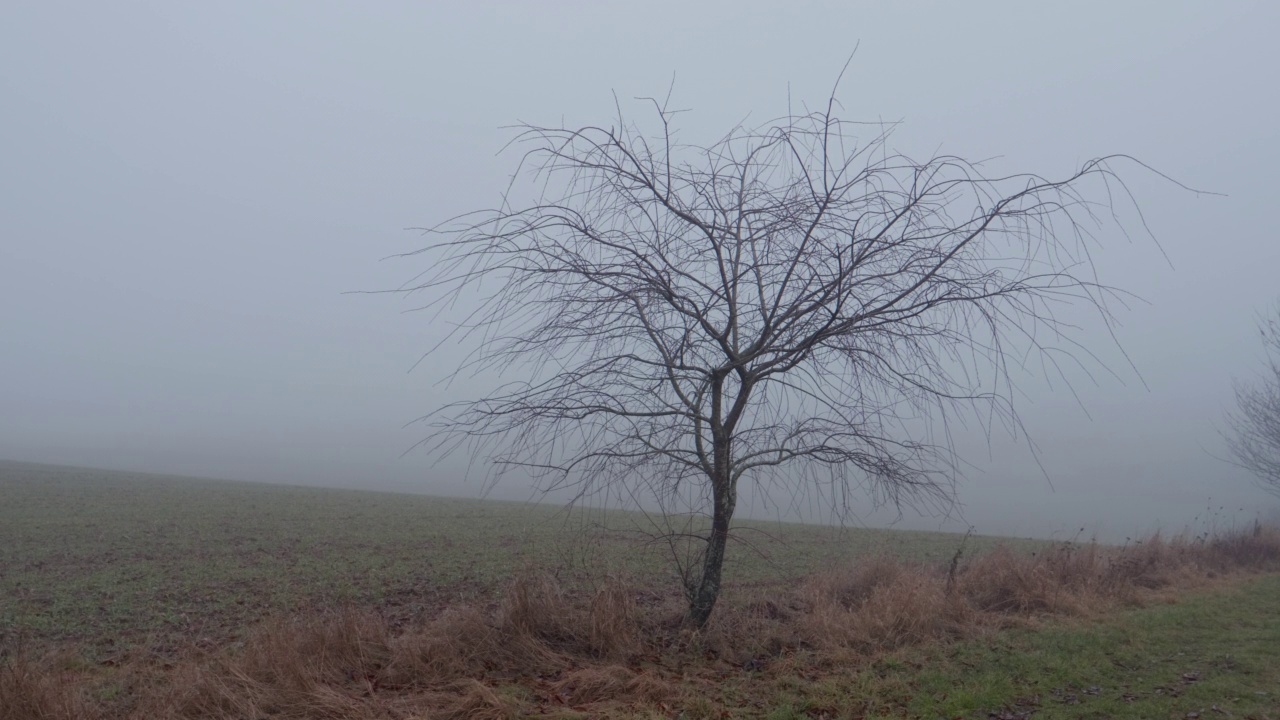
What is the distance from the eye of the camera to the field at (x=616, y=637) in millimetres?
6488

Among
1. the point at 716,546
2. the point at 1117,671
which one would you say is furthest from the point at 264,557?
the point at 1117,671

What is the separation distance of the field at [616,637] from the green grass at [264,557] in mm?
93

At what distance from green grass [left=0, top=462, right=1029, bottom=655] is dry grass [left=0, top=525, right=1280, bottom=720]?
95cm

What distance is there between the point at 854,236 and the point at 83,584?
11.8 metres

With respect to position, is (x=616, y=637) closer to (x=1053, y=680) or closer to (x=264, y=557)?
(x=1053, y=680)

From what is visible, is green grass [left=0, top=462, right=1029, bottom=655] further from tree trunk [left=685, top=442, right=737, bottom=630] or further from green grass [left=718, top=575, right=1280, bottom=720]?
green grass [left=718, top=575, right=1280, bottom=720]

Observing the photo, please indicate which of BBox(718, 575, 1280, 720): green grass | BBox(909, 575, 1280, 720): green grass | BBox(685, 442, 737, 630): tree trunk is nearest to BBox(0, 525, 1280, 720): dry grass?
BBox(685, 442, 737, 630): tree trunk

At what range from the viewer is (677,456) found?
8.68 m

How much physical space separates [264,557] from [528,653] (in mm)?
10128

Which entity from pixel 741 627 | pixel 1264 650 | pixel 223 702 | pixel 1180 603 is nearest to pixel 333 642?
pixel 223 702

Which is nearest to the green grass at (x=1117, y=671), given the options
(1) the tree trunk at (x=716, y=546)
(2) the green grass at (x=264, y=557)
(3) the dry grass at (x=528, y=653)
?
(3) the dry grass at (x=528, y=653)

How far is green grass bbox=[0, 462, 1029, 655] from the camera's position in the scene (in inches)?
403

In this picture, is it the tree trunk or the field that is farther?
the tree trunk

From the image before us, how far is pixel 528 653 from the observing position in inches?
A: 301
